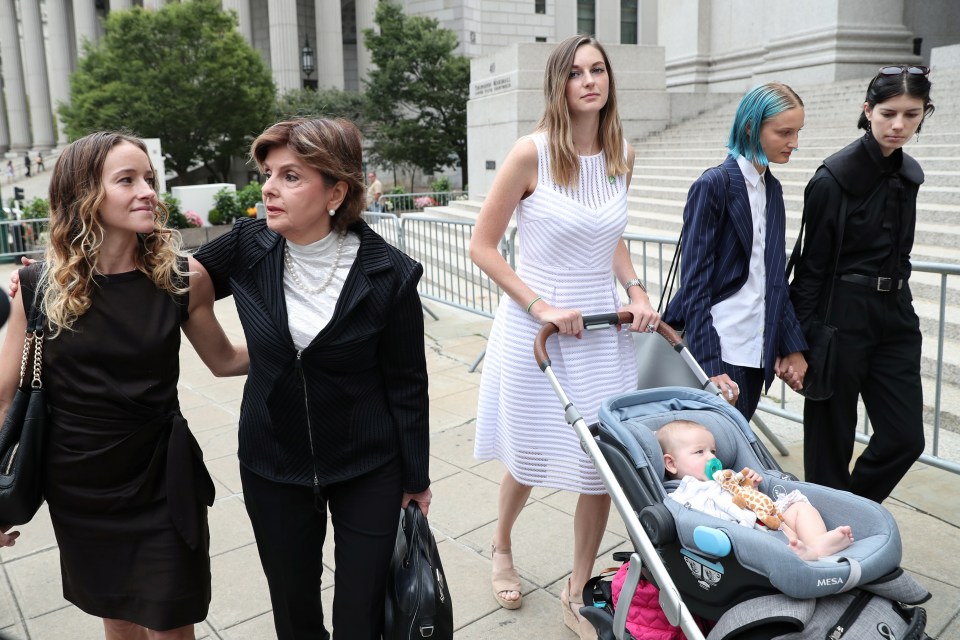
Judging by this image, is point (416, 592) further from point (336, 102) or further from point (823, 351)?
point (336, 102)

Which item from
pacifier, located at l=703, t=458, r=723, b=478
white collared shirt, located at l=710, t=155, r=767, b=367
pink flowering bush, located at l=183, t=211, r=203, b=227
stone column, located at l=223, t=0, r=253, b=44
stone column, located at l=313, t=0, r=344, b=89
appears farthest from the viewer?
stone column, located at l=313, t=0, r=344, b=89

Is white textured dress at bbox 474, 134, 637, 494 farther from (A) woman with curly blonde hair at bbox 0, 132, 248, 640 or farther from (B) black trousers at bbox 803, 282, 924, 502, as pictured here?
(A) woman with curly blonde hair at bbox 0, 132, 248, 640

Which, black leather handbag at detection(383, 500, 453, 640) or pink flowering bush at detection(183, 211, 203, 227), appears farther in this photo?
pink flowering bush at detection(183, 211, 203, 227)

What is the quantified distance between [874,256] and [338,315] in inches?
95.8

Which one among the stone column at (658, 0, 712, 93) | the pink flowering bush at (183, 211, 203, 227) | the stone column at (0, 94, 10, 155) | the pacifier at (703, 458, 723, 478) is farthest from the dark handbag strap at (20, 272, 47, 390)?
the stone column at (0, 94, 10, 155)

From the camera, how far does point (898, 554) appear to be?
6.96ft

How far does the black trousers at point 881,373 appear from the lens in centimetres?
346

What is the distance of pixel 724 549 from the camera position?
211 cm

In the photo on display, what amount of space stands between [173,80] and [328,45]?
59.7ft

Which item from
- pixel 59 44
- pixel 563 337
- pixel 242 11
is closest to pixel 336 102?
pixel 242 11

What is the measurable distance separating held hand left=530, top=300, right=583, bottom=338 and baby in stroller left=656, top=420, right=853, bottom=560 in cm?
53

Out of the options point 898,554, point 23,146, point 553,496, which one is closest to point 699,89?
point 553,496

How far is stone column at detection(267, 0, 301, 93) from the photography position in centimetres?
4716

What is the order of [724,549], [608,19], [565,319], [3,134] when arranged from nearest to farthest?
[724,549]
[565,319]
[608,19]
[3,134]
